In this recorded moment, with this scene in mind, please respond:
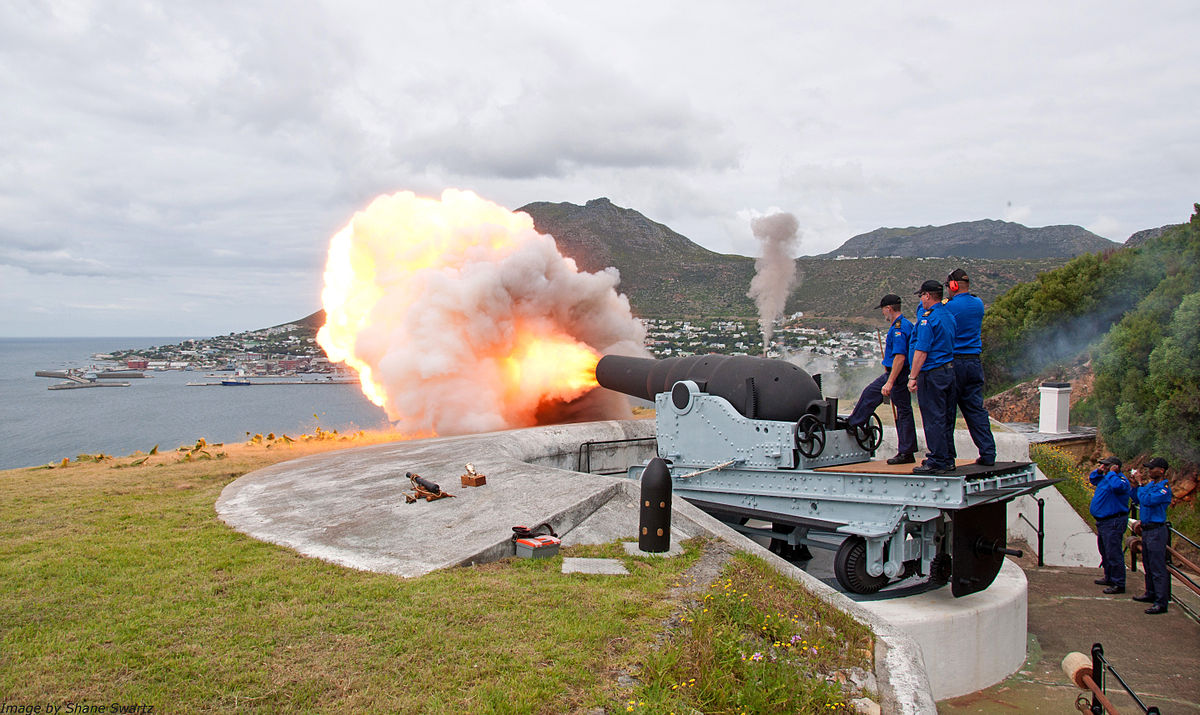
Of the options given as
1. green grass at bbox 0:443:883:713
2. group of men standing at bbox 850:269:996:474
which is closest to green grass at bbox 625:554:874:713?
green grass at bbox 0:443:883:713

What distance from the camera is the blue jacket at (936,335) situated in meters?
7.20

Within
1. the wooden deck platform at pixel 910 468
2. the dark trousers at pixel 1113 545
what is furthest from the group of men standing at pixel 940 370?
the dark trousers at pixel 1113 545

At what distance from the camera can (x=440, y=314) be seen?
53.0 feet

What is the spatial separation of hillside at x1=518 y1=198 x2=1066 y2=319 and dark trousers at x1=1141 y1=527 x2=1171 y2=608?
39878 millimetres

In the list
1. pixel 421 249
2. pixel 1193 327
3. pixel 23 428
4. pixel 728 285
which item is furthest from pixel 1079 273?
pixel 23 428

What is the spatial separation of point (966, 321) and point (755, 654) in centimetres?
431

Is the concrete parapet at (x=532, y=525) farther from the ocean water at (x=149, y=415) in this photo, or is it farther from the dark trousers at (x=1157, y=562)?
the ocean water at (x=149, y=415)

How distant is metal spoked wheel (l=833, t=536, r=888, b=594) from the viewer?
742cm

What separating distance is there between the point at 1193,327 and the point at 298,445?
83.0 feet

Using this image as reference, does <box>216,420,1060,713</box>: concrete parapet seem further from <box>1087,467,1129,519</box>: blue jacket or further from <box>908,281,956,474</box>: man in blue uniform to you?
<box>1087,467,1129,519</box>: blue jacket

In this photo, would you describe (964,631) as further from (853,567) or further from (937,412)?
(937,412)

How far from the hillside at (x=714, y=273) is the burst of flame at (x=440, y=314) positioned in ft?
98.6

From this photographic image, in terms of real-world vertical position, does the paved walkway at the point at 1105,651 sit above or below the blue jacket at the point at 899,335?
below

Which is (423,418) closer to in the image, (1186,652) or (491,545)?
(491,545)
